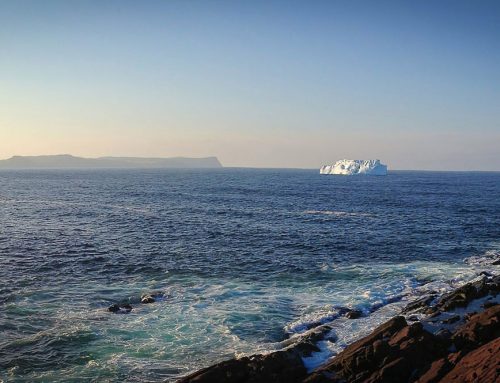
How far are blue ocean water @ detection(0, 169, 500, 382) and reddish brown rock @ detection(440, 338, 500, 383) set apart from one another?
26.3 ft

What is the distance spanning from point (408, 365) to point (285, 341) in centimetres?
784

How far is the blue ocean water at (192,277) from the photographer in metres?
23.4

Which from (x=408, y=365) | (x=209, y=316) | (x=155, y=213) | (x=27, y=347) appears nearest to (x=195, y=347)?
(x=209, y=316)

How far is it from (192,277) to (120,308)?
9.35 meters

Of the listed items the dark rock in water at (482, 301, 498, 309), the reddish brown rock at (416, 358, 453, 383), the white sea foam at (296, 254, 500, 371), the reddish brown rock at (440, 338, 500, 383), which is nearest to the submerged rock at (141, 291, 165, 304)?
the white sea foam at (296, 254, 500, 371)

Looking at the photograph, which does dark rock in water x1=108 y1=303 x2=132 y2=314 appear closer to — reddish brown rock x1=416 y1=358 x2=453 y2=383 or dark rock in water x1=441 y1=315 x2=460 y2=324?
reddish brown rock x1=416 y1=358 x2=453 y2=383

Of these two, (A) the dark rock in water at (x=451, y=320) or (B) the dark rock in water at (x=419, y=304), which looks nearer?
(A) the dark rock in water at (x=451, y=320)

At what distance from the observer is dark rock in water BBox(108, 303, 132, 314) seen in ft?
94.6

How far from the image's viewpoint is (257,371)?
738 inches

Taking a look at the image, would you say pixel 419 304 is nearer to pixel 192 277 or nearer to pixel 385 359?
pixel 385 359

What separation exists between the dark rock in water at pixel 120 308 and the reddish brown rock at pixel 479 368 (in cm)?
2057

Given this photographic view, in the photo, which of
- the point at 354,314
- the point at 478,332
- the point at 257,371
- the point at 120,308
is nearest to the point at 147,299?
the point at 120,308

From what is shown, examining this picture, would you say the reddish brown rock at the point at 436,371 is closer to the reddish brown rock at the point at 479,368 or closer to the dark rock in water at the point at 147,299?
the reddish brown rock at the point at 479,368

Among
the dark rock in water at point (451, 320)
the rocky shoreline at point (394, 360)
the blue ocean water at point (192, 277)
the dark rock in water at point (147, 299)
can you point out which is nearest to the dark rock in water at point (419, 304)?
the blue ocean water at point (192, 277)
